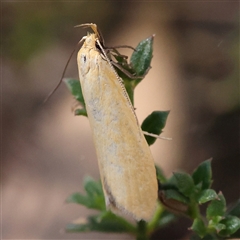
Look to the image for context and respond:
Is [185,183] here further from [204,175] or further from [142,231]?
[142,231]

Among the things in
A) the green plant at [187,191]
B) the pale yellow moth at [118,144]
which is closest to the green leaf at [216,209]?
the green plant at [187,191]

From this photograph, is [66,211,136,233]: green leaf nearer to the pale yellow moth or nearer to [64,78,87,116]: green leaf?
the pale yellow moth

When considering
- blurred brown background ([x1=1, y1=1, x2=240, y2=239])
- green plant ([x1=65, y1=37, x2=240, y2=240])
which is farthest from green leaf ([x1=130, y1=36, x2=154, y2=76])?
blurred brown background ([x1=1, y1=1, x2=240, y2=239])

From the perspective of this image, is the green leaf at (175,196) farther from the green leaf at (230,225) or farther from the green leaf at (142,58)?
the green leaf at (142,58)

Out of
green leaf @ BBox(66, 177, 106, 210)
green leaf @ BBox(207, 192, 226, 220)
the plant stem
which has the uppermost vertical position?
green leaf @ BBox(207, 192, 226, 220)

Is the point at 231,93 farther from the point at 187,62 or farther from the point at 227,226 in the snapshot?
the point at 227,226

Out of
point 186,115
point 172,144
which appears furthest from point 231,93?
point 172,144
